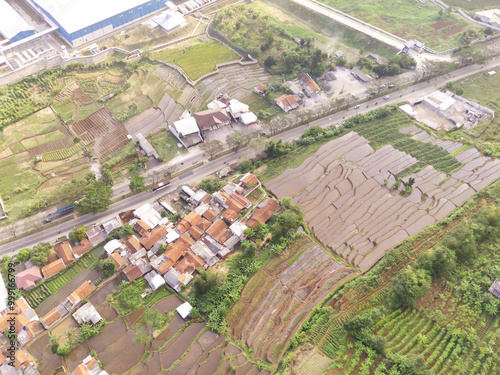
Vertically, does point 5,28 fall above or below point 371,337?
above

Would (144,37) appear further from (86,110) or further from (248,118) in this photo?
(248,118)

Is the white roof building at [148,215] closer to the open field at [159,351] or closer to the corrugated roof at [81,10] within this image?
the open field at [159,351]

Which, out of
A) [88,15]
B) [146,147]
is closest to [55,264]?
[146,147]

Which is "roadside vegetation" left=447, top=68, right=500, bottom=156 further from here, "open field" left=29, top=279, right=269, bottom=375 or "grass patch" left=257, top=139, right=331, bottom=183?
"open field" left=29, top=279, right=269, bottom=375

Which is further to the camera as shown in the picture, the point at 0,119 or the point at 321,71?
the point at 321,71

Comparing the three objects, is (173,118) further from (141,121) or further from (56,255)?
(56,255)

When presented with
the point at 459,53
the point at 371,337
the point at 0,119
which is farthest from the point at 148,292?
the point at 459,53

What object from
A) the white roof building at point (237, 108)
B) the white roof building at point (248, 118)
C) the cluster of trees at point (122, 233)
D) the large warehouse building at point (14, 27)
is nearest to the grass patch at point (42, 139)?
the cluster of trees at point (122, 233)
